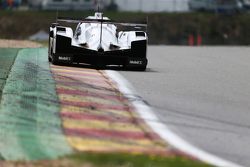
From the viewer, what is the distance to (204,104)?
12602 millimetres

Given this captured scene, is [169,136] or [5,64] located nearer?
[169,136]

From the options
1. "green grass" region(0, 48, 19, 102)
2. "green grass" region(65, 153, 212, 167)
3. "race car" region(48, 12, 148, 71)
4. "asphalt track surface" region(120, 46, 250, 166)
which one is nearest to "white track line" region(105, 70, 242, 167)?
"asphalt track surface" region(120, 46, 250, 166)

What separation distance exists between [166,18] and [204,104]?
50.6m

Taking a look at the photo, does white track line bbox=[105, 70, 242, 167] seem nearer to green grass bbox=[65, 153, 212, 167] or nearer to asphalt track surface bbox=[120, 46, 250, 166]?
asphalt track surface bbox=[120, 46, 250, 166]

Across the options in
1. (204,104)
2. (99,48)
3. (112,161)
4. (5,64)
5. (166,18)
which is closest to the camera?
(112,161)

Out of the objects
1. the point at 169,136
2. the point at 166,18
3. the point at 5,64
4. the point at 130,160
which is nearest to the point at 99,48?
the point at 5,64

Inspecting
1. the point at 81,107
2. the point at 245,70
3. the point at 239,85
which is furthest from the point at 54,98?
the point at 245,70

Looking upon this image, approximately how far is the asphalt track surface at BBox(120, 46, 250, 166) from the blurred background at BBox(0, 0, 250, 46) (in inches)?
1543

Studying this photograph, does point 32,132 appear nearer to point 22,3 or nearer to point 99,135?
point 99,135

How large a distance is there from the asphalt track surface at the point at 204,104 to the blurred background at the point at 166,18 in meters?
39.2

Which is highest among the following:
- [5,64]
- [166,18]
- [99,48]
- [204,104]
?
[99,48]

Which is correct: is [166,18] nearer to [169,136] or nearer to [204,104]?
[204,104]

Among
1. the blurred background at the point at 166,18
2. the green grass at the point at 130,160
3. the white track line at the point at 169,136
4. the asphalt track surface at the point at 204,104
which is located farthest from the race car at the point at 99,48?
the blurred background at the point at 166,18

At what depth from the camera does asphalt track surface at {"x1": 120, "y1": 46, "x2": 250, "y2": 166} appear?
9.24 metres
